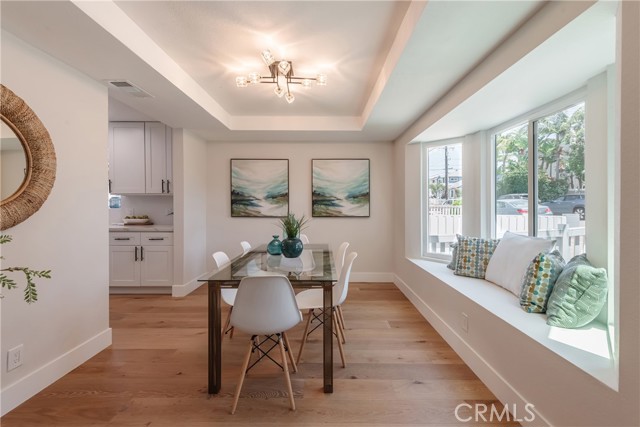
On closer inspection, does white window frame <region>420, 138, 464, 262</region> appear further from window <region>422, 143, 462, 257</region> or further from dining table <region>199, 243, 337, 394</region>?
dining table <region>199, 243, 337, 394</region>

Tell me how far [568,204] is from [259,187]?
12.4 ft

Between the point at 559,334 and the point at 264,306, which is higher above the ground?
the point at 264,306

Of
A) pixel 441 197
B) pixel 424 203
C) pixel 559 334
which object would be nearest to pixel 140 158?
pixel 424 203

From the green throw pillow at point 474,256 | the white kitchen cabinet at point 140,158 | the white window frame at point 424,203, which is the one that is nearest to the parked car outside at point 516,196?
the green throw pillow at point 474,256

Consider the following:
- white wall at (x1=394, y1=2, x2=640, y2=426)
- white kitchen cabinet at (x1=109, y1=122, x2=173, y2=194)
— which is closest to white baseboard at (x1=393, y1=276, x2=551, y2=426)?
white wall at (x1=394, y1=2, x2=640, y2=426)

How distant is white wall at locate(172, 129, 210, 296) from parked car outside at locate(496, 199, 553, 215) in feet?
12.9

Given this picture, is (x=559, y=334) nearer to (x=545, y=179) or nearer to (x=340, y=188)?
(x=545, y=179)

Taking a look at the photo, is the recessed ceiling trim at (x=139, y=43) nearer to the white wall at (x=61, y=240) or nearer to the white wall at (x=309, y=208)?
the white wall at (x=61, y=240)

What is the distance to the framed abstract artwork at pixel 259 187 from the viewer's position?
4477 mm

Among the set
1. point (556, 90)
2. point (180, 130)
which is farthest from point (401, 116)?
point (180, 130)

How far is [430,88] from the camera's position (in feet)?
7.96

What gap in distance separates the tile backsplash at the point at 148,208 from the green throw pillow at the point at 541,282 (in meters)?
4.64

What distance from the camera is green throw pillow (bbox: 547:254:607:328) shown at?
1560mm

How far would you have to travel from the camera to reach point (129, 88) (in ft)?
8.08
